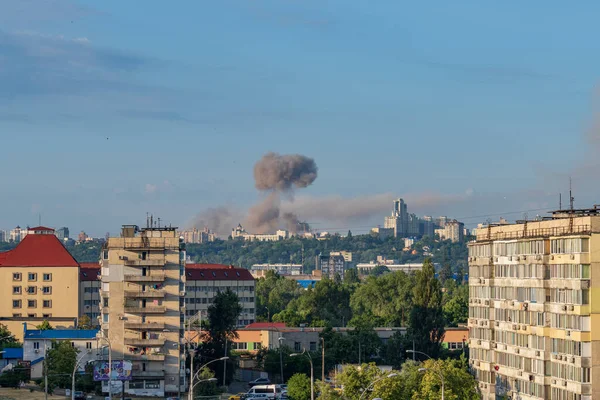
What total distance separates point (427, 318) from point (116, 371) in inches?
1491

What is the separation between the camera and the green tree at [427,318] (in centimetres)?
14262

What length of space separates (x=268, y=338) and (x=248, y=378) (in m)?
13.2

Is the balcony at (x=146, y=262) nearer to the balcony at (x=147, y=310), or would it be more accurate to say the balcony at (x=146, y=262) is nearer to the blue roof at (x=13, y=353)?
the balcony at (x=147, y=310)

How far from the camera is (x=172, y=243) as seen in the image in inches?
5256

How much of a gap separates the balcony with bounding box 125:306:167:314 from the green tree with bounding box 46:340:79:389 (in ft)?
24.9

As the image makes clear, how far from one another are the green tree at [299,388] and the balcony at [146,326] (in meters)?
22.0

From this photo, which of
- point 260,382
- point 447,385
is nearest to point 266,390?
point 260,382

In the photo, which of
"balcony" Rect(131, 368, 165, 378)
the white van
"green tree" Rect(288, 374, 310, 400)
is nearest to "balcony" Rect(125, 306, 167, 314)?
"balcony" Rect(131, 368, 165, 378)

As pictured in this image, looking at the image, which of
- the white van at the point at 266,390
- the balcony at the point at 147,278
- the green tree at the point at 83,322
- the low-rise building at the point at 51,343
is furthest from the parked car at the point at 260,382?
the green tree at the point at 83,322

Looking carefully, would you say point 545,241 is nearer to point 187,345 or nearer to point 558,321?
point 558,321

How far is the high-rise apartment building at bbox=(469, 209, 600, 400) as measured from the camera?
90.9m

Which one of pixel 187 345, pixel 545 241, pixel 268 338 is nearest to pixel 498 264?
pixel 545 241

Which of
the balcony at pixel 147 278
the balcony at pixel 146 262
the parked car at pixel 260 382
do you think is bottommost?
the parked car at pixel 260 382

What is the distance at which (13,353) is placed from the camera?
14812 cm
